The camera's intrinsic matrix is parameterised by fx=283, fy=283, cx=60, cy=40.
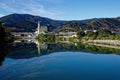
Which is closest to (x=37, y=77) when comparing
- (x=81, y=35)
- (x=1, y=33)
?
(x=1, y=33)

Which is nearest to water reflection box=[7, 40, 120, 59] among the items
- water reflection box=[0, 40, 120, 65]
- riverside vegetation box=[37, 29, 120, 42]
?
water reflection box=[0, 40, 120, 65]

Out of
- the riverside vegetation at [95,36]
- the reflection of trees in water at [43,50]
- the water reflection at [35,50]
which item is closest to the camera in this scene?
the water reflection at [35,50]

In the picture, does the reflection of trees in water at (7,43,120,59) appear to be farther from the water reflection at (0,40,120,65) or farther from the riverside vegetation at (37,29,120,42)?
the riverside vegetation at (37,29,120,42)

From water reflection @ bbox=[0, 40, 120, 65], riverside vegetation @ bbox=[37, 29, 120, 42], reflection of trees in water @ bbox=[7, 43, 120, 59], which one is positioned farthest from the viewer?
riverside vegetation @ bbox=[37, 29, 120, 42]

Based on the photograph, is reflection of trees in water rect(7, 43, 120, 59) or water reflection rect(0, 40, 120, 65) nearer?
water reflection rect(0, 40, 120, 65)

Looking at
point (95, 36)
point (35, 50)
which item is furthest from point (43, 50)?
point (95, 36)

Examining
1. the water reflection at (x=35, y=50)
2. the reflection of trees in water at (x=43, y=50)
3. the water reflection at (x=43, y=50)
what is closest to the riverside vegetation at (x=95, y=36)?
the water reflection at (x=43, y=50)

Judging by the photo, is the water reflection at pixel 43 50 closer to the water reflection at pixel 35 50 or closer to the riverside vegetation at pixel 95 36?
the water reflection at pixel 35 50

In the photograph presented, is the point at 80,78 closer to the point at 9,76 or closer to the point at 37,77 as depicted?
the point at 37,77

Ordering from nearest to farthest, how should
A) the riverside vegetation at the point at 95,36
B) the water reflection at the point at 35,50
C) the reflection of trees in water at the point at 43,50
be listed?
the water reflection at the point at 35,50, the reflection of trees in water at the point at 43,50, the riverside vegetation at the point at 95,36

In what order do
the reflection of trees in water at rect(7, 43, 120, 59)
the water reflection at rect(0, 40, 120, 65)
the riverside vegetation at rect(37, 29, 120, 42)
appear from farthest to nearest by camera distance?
the riverside vegetation at rect(37, 29, 120, 42) < the reflection of trees in water at rect(7, 43, 120, 59) < the water reflection at rect(0, 40, 120, 65)

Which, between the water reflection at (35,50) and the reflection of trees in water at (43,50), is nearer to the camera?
the water reflection at (35,50)
